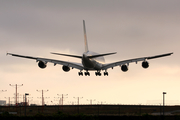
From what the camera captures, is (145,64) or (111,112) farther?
(111,112)

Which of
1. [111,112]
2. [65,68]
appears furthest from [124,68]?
[65,68]

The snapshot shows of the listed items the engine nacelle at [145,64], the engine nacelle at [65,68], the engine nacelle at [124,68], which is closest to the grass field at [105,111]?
the engine nacelle at [65,68]

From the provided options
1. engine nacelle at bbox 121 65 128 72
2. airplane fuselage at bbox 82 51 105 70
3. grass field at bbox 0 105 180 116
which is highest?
airplane fuselage at bbox 82 51 105 70

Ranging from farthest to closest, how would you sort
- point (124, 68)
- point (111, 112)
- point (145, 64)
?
point (124, 68)
point (111, 112)
point (145, 64)

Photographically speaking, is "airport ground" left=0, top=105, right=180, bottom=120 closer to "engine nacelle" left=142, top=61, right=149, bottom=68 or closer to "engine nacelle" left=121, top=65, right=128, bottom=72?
"engine nacelle" left=121, top=65, right=128, bottom=72

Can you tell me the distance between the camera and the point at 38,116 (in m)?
51.9

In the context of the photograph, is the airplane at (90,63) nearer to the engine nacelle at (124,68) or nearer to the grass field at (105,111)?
the engine nacelle at (124,68)

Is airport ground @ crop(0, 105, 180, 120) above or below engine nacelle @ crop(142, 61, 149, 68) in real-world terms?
below

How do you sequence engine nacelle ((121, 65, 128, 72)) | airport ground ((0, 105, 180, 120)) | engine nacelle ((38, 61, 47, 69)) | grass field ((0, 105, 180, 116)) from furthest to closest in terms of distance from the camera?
engine nacelle ((121, 65, 128, 72)) → engine nacelle ((38, 61, 47, 69)) → grass field ((0, 105, 180, 116)) → airport ground ((0, 105, 180, 120))

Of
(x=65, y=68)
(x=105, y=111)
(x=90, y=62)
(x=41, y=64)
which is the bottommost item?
(x=105, y=111)

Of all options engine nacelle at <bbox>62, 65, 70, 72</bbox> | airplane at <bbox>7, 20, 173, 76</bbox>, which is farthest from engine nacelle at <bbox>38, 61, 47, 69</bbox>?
engine nacelle at <bbox>62, 65, 70, 72</bbox>

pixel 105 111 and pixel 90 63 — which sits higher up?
pixel 90 63

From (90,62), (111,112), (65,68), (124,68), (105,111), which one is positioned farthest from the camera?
(105,111)

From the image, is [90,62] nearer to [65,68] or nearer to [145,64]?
[65,68]
